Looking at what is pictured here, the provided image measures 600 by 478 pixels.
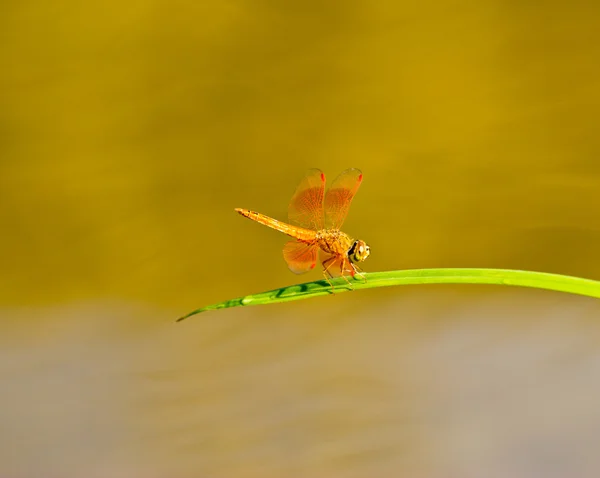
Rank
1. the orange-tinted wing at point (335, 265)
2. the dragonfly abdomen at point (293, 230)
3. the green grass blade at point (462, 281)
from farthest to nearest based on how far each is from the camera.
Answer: the dragonfly abdomen at point (293, 230) < the orange-tinted wing at point (335, 265) < the green grass blade at point (462, 281)

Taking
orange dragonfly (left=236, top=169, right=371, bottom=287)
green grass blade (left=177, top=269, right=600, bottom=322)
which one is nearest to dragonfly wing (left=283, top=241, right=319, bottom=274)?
orange dragonfly (left=236, top=169, right=371, bottom=287)

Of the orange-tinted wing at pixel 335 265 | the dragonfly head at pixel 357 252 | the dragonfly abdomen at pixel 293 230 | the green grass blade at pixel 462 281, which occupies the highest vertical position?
the dragonfly abdomen at pixel 293 230

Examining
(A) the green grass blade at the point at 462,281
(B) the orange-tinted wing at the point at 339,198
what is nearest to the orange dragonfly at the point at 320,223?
(B) the orange-tinted wing at the point at 339,198

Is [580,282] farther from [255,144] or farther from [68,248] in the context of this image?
[68,248]

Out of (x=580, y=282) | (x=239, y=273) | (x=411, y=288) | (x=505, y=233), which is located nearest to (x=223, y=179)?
(x=239, y=273)

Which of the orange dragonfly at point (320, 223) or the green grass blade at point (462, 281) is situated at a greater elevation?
the orange dragonfly at point (320, 223)

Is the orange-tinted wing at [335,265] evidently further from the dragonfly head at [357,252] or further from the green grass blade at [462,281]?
the green grass blade at [462,281]

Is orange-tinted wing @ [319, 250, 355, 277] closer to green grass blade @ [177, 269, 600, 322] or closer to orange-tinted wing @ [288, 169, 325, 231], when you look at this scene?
orange-tinted wing @ [288, 169, 325, 231]
